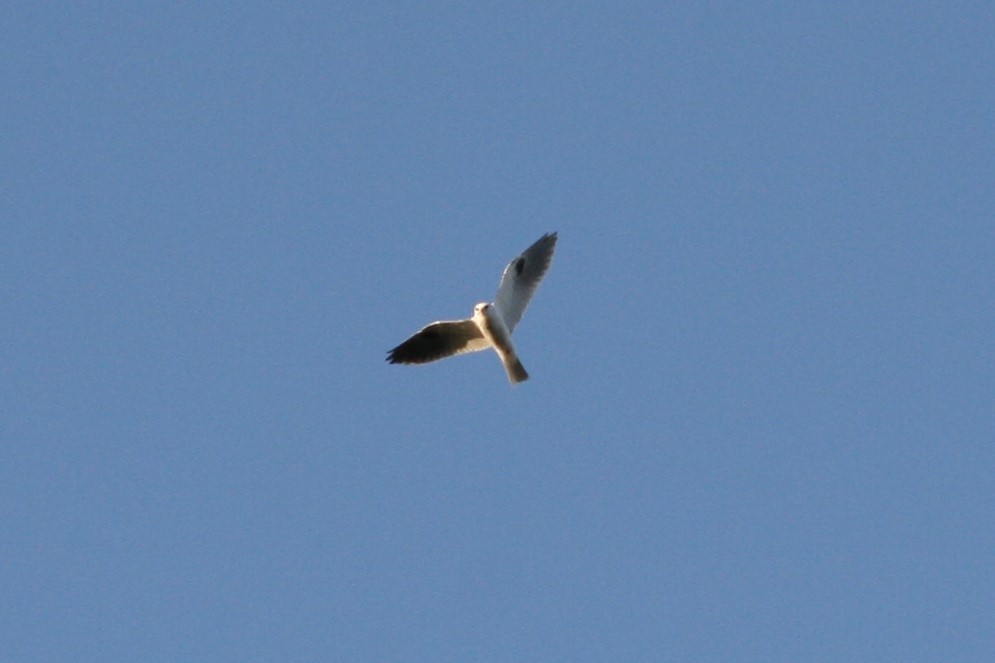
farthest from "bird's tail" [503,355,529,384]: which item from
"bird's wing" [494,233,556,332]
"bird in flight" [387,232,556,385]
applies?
"bird's wing" [494,233,556,332]

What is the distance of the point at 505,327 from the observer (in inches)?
740

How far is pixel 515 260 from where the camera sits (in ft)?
64.0

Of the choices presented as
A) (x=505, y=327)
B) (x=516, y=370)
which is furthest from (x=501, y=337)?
(x=516, y=370)

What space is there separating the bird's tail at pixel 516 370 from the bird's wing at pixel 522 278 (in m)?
0.64

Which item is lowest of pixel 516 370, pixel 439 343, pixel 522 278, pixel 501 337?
pixel 516 370

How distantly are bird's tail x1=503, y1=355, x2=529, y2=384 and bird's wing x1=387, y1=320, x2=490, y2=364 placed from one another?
2.73ft

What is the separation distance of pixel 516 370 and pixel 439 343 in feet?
5.33

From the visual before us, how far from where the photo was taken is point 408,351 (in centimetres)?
1995

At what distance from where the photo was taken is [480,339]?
19.6 m

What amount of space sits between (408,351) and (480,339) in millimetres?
1159

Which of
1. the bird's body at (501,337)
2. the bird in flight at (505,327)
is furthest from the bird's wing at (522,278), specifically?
the bird's body at (501,337)

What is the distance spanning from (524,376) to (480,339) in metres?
1.17

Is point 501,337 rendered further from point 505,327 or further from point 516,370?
point 516,370

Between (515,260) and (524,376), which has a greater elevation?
(515,260)
